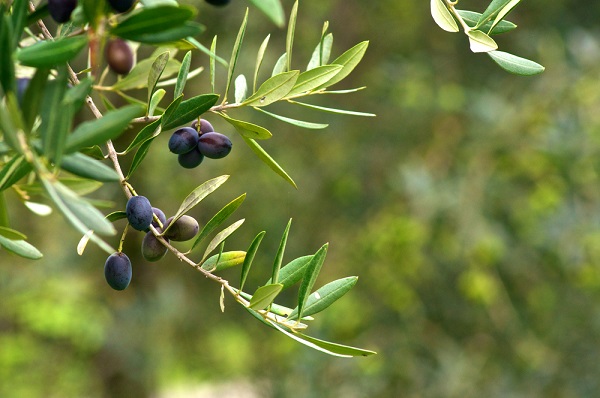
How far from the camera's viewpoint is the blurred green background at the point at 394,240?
249 cm

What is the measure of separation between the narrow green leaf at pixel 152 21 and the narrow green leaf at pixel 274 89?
17 centimetres

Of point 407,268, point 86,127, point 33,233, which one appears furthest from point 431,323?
point 86,127

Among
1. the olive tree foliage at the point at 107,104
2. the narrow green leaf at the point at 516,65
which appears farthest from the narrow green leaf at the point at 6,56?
the narrow green leaf at the point at 516,65

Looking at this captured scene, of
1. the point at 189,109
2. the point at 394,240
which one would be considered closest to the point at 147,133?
the point at 189,109

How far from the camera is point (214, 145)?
1.94ft

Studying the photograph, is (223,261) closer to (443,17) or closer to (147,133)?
(147,133)

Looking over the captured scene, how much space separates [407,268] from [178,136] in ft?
7.25

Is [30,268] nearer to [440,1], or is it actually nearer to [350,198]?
[350,198]

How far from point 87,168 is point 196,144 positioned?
225mm

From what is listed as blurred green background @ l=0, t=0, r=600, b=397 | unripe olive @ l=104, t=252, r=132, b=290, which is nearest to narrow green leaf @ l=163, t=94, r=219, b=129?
unripe olive @ l=104, t=252, r=132, b=290

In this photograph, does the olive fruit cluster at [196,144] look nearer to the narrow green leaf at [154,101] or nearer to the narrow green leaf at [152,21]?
the narrow green leaf at [154,101]

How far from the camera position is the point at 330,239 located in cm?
344

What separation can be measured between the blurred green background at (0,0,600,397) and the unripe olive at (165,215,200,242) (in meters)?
1.89

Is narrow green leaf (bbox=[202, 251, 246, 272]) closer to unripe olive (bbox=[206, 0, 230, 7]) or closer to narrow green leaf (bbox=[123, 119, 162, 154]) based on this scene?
narrow green leaf (bbox=[123, 119, 162, 154])
